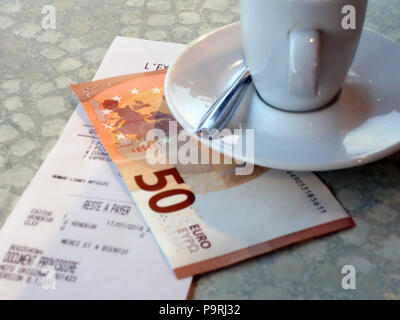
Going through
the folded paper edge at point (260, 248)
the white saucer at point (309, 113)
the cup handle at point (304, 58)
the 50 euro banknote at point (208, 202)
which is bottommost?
the folded paper edge at point (260, 248)

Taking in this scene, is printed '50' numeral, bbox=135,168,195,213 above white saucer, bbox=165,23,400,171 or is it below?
below

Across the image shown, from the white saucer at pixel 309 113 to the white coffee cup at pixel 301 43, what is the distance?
3 cm

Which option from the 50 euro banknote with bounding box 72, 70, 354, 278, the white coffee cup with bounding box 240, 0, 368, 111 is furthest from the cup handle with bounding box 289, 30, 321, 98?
the 50 euro banknote with bounding box 72, 70, 354, 278

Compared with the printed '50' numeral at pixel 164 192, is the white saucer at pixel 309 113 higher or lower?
higher

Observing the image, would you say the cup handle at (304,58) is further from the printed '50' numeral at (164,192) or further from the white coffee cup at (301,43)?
the printed '50' numeral at (164,192)

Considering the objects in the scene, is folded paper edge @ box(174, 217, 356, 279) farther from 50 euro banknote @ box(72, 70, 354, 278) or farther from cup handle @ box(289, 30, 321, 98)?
cup handle @ box(289, 30, 321, 98)

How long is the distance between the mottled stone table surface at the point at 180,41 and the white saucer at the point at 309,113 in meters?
0.05

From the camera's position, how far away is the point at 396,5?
722 mm

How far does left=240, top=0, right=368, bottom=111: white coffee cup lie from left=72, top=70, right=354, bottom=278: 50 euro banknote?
9 cm

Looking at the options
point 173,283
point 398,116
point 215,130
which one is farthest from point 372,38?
point 173,283

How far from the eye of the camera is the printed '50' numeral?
0.44 m

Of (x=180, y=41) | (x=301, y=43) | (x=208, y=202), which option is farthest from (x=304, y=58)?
(x=180, y=41)

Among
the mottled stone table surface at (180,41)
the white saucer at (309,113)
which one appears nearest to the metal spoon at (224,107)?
the white saucer at (309,113)

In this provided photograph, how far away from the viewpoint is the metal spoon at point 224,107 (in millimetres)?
463
